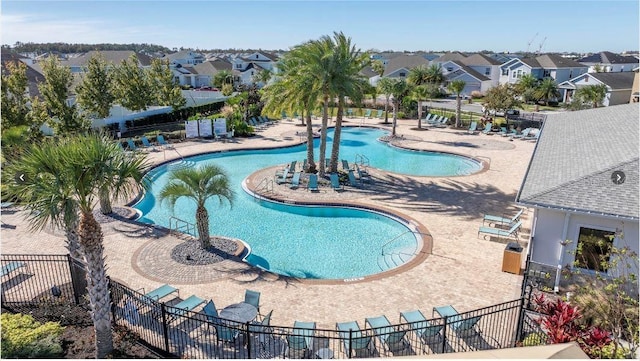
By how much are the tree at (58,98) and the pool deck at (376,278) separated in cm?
1057

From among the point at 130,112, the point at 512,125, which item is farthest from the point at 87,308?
the point at 512,125

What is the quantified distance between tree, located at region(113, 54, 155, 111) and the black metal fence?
3085 centimetres

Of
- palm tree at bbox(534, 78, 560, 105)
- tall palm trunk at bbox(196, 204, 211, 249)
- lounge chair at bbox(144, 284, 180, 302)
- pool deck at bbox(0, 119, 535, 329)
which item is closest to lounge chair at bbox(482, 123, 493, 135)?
pool deck at bbox(0, 119, 535, 329)

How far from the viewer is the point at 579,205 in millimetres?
13617

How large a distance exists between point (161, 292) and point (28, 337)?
3613mm

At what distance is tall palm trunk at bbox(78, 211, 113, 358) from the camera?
9844 millimetres

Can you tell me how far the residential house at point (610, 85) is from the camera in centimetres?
5887

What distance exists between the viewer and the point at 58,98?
29.4 metres

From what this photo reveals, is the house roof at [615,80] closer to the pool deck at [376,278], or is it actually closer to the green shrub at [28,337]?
the pool deck at [376,278]

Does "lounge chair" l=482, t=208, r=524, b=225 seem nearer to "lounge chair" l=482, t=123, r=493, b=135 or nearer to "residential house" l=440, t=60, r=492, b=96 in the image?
"lounge chair" l=482, t=123, r=493, b=135

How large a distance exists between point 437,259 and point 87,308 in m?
12.1

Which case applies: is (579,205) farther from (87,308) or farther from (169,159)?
(169,159)

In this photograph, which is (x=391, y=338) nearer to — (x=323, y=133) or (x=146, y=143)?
(x=323, y=133)

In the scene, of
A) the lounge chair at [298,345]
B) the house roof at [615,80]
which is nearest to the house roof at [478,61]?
the house roof at [615,80]
